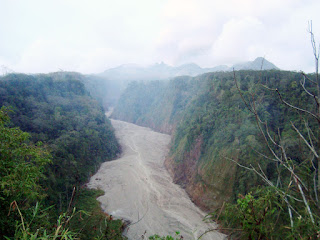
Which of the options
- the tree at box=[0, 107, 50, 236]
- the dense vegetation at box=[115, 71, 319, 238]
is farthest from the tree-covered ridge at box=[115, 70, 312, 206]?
the tree at box=[0, 107, 50, 236]

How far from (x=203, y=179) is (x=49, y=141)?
1864cm

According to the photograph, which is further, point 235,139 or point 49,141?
point 49,141

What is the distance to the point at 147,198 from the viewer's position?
22016mm

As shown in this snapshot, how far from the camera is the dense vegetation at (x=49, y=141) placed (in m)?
6.55

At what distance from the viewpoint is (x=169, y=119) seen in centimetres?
5412

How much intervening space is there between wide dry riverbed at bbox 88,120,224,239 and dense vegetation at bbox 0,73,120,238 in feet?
10.1

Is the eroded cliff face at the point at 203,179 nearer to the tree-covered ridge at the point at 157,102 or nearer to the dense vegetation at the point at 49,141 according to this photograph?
the dense vegetation at the point at 49,141

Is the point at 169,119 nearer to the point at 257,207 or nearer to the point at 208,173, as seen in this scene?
the point at 208,173

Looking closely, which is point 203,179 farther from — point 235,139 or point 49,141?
point 49,141

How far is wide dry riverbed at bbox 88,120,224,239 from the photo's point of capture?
17.1 meters

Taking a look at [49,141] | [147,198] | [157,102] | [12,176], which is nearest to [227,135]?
[147,198]

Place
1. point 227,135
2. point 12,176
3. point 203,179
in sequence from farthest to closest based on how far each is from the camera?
1. point 227,135
2. point 203,179
3. point 12,176

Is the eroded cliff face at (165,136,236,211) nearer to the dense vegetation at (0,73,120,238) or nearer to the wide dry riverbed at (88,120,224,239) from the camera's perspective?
the wide dry riverbed at (88,120,224,239)

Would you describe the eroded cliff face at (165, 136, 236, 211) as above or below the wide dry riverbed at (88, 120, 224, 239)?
above
